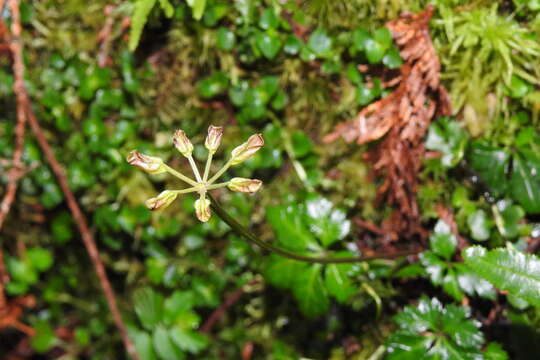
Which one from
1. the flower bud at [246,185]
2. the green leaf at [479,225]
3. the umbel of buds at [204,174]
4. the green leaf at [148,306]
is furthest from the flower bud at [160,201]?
the green leaf at [148,306]

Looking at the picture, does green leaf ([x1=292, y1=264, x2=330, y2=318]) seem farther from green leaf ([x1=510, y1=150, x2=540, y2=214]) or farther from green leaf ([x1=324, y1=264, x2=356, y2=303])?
green leaf ([x1=510, y1=150, x2=540, y2=214])

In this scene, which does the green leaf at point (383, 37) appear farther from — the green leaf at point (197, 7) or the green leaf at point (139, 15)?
the green leaf at point (139, 15)

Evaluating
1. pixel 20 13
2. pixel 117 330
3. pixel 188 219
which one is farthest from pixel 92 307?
pixel 20 13

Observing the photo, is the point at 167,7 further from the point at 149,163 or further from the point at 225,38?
the point at 149,163

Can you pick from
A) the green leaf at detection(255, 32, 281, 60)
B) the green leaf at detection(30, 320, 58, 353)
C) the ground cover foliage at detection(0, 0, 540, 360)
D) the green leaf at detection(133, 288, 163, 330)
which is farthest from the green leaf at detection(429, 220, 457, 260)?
the green leaf at detection(30, 320, 58, 353)

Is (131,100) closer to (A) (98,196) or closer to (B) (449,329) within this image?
(A) (98,196)
